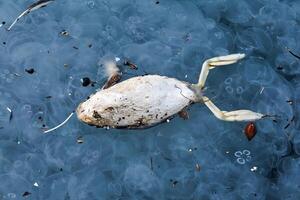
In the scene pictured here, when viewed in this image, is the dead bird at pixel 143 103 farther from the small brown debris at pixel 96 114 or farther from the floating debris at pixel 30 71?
the floating debris at pixel 30 71

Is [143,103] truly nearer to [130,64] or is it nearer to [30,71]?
[130,64]

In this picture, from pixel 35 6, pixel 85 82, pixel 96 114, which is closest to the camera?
pixel 96 114

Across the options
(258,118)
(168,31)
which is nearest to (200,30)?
(168,31)

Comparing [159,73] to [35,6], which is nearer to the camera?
[159,73]

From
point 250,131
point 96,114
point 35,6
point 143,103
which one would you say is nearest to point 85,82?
point 96,114

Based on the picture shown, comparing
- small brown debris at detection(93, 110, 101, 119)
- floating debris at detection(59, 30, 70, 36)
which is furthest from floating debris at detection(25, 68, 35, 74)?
small brown debris at detection(93, 110, 101, 119)

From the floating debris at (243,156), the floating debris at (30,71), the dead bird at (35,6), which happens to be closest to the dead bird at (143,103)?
the floating debris at (243,156)
